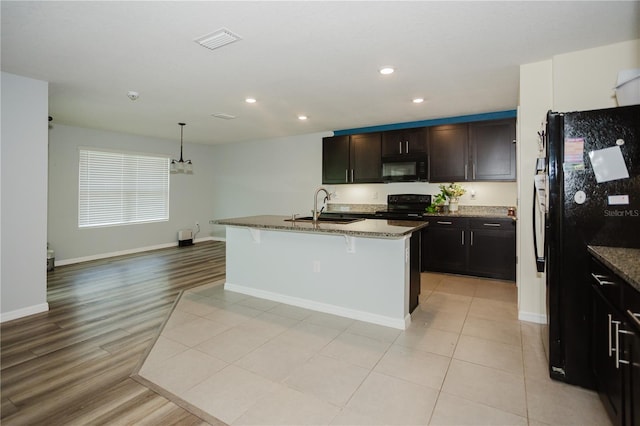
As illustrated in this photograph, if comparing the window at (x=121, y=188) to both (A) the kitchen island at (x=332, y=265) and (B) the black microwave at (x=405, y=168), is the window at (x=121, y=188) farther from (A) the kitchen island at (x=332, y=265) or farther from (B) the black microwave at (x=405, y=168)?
(B) the black microwave at (x=405, y=168)

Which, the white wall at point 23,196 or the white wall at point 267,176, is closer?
the white wall at point 23,196

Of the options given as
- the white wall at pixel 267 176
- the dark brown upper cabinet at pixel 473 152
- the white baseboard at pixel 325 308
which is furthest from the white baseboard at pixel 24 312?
the dark brown upper cabinet at pixel 473 152

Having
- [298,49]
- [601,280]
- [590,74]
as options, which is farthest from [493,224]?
[298,49]

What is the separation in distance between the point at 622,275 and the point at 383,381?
56.6 inches

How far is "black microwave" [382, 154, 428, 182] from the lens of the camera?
5.06m

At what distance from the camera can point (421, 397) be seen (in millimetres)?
1958

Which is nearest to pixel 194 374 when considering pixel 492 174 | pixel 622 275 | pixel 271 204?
pixel 622 275

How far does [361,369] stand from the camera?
2.28m

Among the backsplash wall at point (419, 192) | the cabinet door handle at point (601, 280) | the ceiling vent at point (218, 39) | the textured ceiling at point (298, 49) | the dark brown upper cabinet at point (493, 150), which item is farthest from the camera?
the backsplash wall at point (419, 192)

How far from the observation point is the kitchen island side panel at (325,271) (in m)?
2.98

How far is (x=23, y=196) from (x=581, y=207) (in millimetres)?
4737

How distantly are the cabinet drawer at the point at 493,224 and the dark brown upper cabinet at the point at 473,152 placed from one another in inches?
24.6

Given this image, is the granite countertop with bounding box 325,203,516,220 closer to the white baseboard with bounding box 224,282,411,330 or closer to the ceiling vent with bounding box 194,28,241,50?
the white baseboard with bounding box 224,282,411,330

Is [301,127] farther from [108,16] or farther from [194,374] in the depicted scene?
[194,374]
